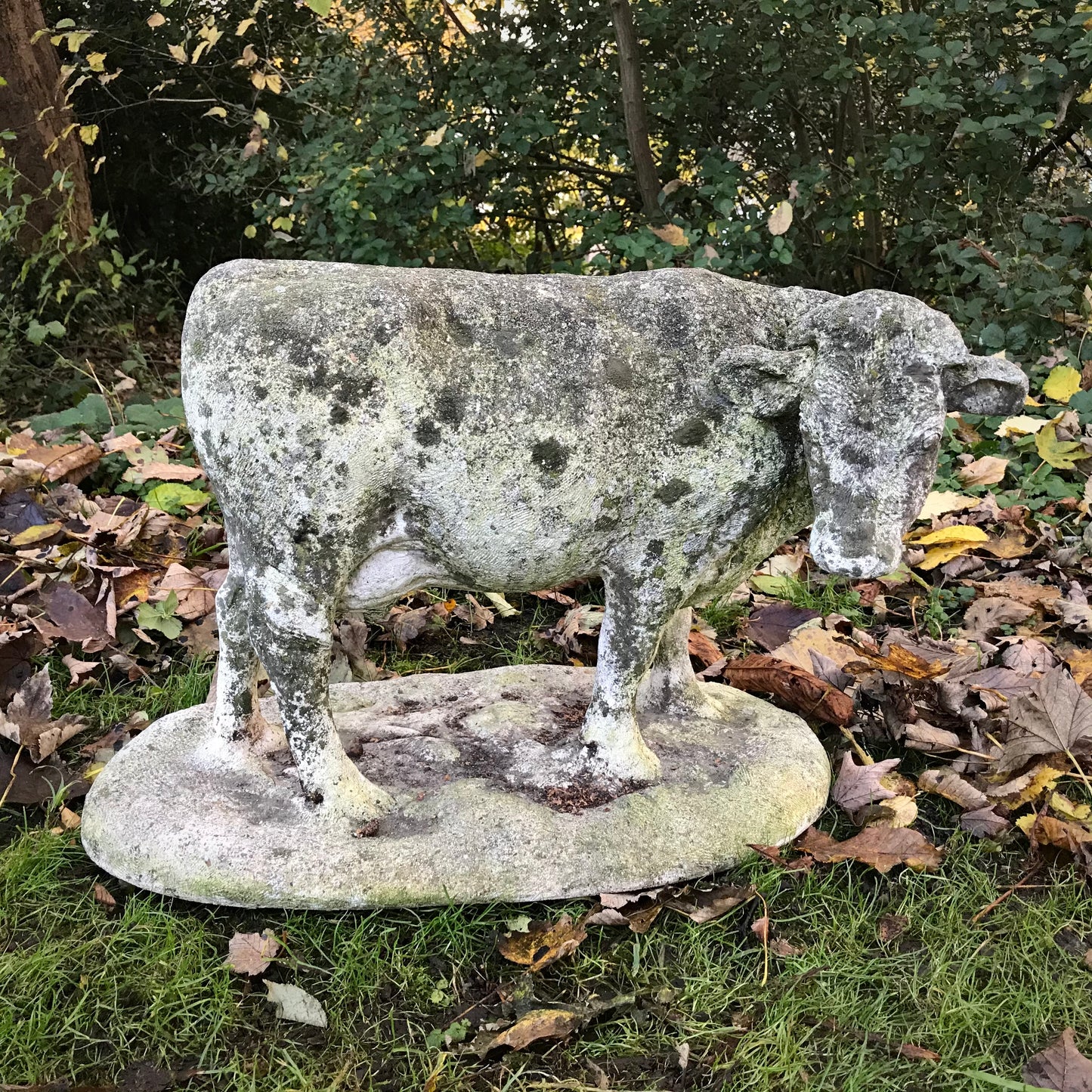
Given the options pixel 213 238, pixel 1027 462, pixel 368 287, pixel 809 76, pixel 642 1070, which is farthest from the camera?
pixel 213 238

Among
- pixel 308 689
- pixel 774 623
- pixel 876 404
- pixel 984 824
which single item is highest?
pixel 876 404

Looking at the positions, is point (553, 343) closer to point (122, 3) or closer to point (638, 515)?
point (638, 515)

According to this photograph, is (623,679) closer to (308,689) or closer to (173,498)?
(308,689)

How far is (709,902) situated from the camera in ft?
8.11

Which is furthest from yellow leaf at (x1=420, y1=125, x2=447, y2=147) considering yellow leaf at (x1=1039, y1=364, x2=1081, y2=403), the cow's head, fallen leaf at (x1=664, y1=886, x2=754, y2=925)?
fallen leaf at (x1=664, y1=886, x2=754, y2=925)

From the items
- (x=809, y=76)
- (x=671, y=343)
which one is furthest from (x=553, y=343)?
(x=809, y=76)

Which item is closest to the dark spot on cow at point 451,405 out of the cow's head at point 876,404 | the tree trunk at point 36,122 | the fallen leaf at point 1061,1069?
the cow's head at point 876,404

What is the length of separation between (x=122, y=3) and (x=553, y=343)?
17.4ft

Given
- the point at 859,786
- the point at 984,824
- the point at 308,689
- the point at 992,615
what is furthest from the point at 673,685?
the point at 992,615

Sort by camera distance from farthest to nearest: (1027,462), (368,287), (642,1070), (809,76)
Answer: (809,76), (1027,462), (368,287), (642,1070)

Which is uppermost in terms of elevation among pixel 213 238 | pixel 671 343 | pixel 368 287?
pixel 368 287

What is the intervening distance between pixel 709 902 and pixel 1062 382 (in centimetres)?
289

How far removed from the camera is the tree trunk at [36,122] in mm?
5387

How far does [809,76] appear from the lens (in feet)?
16.2
